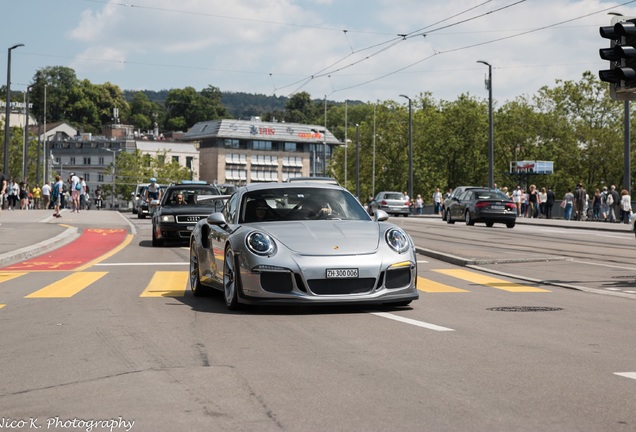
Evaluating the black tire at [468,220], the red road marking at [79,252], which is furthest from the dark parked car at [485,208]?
the red road marking at [79,252]

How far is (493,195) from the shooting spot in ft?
139

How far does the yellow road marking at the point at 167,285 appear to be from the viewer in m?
13.0

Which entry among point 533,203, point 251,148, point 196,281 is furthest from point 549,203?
point 251,148

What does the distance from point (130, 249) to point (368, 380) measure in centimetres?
1849

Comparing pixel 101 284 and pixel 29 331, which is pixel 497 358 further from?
pixel 101 284

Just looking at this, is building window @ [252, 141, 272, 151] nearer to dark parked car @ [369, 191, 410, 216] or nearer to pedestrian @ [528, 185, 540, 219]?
dark parked car @ [369, 191, 410, 216]

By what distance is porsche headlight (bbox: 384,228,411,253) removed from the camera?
10547mm

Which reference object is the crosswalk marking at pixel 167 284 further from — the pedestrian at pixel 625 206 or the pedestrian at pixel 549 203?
the pedestrian at pixel 549 203

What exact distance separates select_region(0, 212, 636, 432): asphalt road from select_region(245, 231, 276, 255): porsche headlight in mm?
645

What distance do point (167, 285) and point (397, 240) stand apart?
4779 millimetres

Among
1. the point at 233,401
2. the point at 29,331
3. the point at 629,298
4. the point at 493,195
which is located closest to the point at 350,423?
the point at 233,401

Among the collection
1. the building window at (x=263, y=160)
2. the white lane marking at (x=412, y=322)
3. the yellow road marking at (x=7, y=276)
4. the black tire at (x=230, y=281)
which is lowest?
the yellow road marking at (x=7, y=276)

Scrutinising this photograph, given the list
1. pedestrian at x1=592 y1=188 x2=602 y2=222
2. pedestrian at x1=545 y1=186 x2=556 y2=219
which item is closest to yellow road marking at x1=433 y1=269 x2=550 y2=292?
pedestrian at x1=592 y1=188 x2=602 y2=222

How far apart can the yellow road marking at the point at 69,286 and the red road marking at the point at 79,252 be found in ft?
6.47
